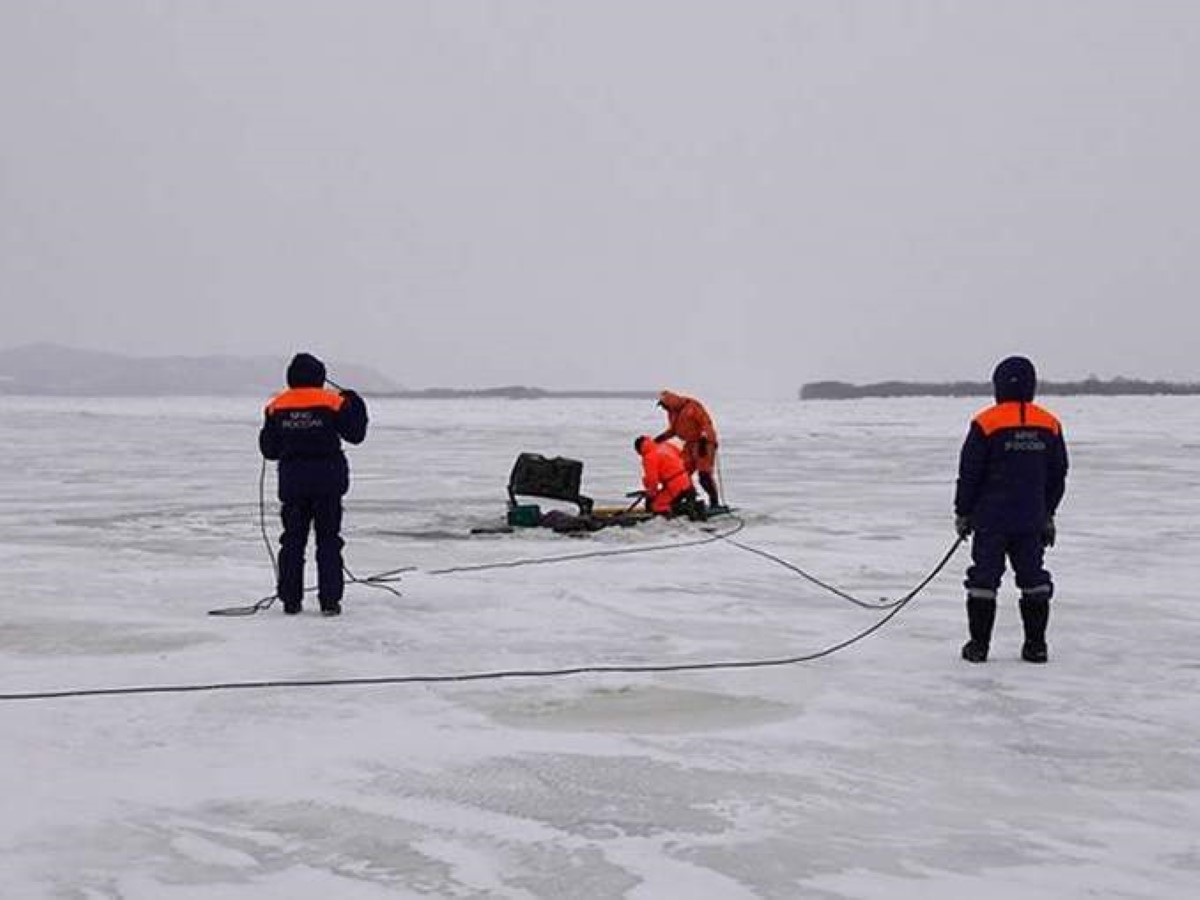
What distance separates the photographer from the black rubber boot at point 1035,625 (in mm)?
6383

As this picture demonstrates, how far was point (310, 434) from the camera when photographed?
7.77m

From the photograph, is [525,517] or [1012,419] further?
[525,517]

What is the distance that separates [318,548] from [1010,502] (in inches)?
151

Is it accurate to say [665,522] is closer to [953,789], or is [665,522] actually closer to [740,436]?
[953,789]

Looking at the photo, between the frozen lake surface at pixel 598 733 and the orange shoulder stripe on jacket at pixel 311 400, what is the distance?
3.97 ft

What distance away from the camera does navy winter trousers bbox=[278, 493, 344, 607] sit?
25.4ft

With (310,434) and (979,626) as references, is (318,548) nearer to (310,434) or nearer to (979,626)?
(310,434)

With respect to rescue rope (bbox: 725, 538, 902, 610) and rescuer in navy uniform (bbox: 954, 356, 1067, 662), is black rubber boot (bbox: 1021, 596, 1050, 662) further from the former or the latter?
rescue rope (bbox: 725, 538, 902, 610)

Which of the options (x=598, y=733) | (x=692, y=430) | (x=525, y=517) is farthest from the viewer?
(x=692, y=430)

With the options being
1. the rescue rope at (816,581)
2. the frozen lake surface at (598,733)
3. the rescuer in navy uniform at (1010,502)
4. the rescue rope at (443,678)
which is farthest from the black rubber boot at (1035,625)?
the rescue rope at (816,581)

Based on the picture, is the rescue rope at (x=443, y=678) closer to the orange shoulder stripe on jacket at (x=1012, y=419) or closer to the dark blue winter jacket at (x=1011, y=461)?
the dark blue winter jacket at (x=1011, y=461)

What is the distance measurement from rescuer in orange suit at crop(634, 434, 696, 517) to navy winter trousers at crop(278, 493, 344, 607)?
4.83 metres

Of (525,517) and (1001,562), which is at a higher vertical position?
(1001,562)

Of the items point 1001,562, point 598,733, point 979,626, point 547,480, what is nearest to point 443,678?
point 598,733
